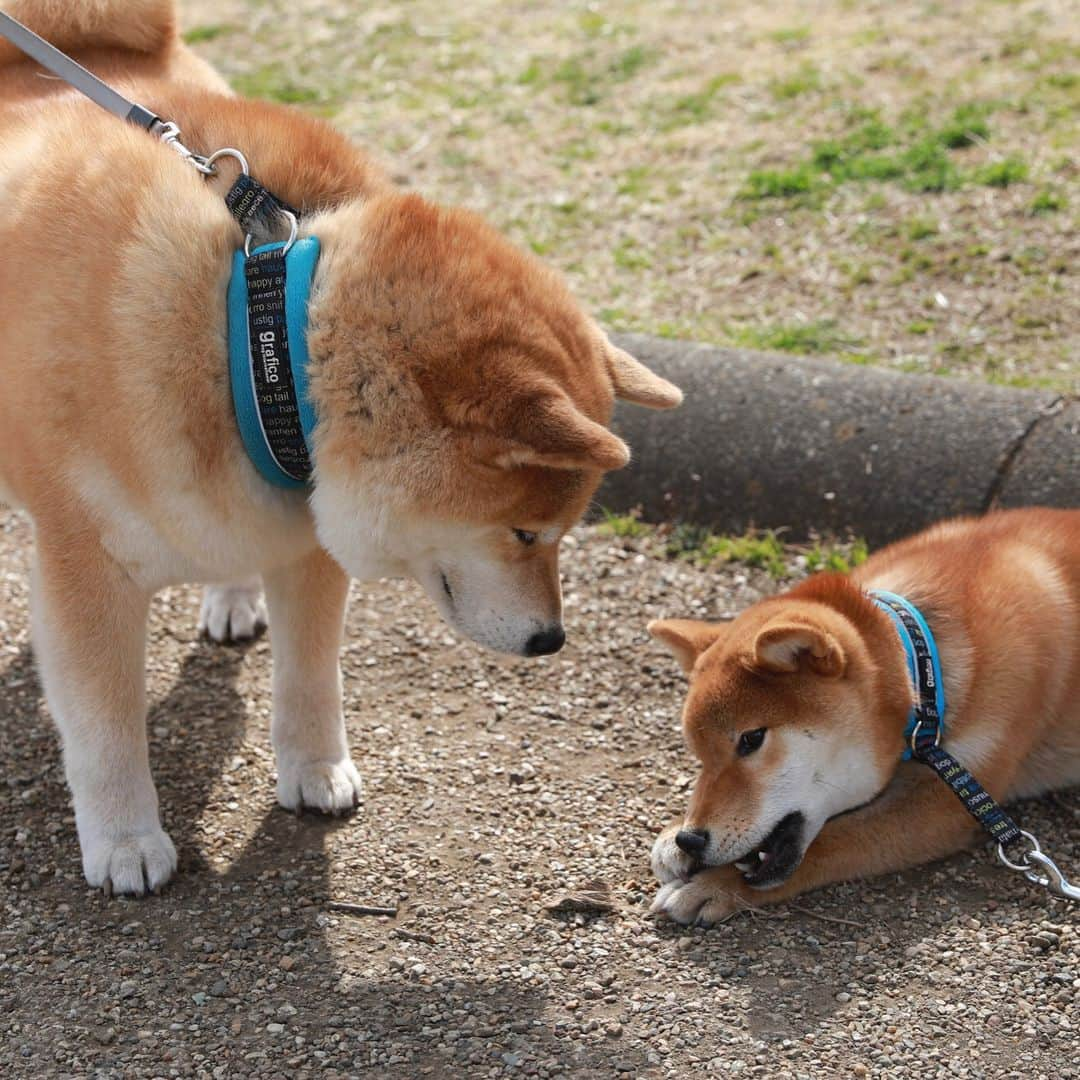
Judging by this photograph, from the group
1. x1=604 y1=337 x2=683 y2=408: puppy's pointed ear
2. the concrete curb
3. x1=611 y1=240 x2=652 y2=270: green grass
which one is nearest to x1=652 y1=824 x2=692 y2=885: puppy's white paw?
x1=604 y1=337 x2=683 y2=408: puppy's pointed ear

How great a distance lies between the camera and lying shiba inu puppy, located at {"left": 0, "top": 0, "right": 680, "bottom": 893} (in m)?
3.04

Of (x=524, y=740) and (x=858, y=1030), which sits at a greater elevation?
(x=858, y=1030)

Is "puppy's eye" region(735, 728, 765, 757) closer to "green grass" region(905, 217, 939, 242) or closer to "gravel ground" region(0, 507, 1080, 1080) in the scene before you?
"gravel ground" region(0, 507, 1080, 1080)

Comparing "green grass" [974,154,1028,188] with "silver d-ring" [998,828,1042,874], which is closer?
"silver d-ring" [998,828,1042,874]

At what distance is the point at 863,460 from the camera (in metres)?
4.92

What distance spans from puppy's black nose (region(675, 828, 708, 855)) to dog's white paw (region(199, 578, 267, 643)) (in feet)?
5.89

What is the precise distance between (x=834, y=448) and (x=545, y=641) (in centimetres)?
199

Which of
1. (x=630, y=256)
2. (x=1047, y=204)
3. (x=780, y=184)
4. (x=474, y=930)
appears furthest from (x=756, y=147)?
(x=474, y=930)

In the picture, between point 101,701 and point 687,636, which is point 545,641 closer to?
point 687,636

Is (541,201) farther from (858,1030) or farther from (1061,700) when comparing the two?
(858,1030)

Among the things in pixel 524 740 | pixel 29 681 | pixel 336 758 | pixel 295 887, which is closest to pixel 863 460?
pixel 524 740

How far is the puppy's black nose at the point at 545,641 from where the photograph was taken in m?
3.32

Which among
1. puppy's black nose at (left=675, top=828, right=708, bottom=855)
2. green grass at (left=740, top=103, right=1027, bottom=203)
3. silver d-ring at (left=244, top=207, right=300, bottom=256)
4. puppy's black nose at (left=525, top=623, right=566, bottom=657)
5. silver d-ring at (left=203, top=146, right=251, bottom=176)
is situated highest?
silver d-ring at (left=203, top=146, right=251, bottom=176)

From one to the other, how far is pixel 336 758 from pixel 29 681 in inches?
44.6
